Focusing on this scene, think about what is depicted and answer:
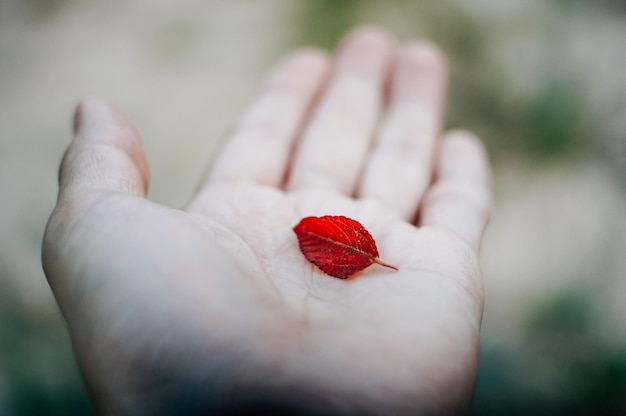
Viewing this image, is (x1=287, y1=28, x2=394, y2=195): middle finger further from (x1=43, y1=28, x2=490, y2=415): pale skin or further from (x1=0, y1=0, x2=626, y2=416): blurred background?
(x1=0, y1=0, x2=626, y2=416): blurred background

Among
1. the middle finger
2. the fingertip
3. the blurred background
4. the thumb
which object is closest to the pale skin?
the thumb

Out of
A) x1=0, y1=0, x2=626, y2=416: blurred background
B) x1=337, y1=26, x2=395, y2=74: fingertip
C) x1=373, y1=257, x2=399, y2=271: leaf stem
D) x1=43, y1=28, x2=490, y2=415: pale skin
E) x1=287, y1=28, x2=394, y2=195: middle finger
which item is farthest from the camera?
x1=337, y1=26, x2=395, y2=74: fingertip

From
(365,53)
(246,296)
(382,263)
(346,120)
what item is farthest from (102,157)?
(365,53)

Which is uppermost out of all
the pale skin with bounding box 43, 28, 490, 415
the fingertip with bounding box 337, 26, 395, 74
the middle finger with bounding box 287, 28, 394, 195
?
the fingertip with bounding box 337, 26, 395, 74

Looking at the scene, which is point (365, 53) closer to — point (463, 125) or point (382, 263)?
point (463, 125)

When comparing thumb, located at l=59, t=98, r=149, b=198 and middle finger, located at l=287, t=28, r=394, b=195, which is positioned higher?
middle finger, located at l=287, t=28, r=394, b=195

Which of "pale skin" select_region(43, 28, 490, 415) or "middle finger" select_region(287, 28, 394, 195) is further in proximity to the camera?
"middle finger" select_region(287, 28, 394, 195)

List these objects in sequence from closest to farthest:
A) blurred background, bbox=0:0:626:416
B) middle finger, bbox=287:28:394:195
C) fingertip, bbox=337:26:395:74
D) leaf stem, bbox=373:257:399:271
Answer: leaf stem, bbox=373:257:399:271
middle finger, bbox=287:28:394:195
blurred background, bbox=0:0:626:416
fingertip, bbox=337:26:395:74
